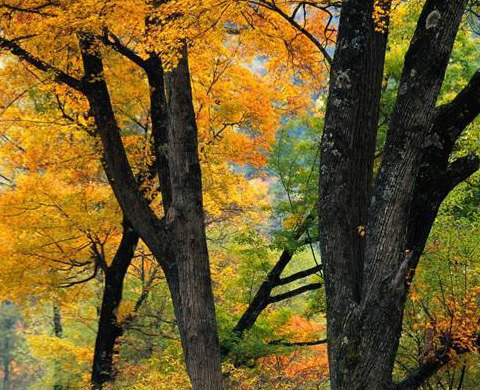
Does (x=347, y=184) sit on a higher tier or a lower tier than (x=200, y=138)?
lower

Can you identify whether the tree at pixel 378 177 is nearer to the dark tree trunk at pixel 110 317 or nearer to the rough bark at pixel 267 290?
the rough bark at pixel 267 290

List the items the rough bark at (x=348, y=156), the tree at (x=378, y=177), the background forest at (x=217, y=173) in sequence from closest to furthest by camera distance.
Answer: the tree at (x=378, y=177)
the rough bark at (x=348, y=156)
the background forest at (x=217, y=173)

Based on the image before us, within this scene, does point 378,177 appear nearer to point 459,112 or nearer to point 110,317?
point 459,112

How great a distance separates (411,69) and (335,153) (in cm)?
73

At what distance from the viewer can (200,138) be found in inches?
364

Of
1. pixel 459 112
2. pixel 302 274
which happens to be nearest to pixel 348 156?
pixel 459 112

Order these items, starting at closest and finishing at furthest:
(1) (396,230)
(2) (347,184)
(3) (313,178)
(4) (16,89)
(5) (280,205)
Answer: (1) (396,230)
(2) (347,184)
(4) (16,89)
(3) (313,178)
(5) (280,205)

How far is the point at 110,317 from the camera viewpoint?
26.7ft

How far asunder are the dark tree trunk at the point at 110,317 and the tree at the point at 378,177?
16.9ft

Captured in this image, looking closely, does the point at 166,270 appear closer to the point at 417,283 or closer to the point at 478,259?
the point at 417,283

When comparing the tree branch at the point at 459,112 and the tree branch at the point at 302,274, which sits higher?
the tree branch at the point at 302,274

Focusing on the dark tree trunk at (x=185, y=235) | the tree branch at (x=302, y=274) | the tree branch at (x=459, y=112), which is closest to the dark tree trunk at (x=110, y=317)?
the tree branch at (x=302, y=274)

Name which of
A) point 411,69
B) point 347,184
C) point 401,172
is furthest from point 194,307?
point 411,69

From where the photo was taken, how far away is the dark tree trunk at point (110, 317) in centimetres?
808
